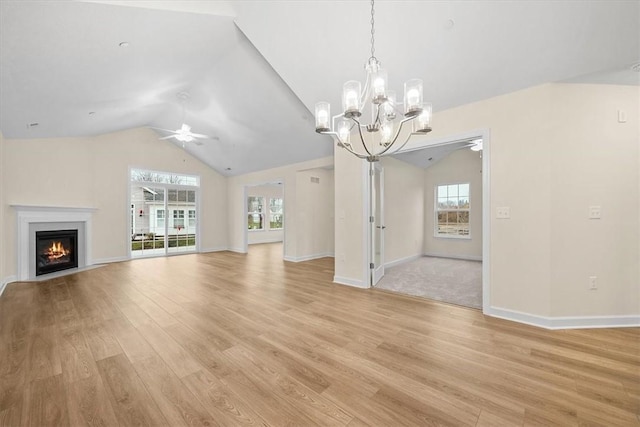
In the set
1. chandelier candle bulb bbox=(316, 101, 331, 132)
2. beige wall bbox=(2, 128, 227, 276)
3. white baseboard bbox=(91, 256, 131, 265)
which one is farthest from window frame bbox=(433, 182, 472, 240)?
white baseboard bbox=(91, 256, 131, 265)

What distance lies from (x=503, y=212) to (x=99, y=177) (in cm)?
841

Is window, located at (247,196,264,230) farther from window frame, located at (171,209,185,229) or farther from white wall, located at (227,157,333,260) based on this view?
window frame, located at (171,209,185,229)

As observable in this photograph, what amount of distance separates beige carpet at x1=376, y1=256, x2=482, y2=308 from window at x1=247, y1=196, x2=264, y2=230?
6280 mm

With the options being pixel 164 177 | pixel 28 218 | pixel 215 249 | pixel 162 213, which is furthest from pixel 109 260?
pixel 215 249

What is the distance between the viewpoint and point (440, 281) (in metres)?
4.47

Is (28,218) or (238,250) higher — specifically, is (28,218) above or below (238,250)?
above

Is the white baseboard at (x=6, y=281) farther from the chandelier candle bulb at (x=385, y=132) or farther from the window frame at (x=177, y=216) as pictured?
the chandelier candle bulb at (x=385, y=132)

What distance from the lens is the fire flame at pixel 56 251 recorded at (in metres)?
5.38

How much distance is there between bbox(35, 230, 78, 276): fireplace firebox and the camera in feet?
16.8

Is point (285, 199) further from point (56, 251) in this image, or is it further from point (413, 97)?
point (413, 97)

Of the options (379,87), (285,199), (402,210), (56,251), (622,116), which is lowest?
(56,251)

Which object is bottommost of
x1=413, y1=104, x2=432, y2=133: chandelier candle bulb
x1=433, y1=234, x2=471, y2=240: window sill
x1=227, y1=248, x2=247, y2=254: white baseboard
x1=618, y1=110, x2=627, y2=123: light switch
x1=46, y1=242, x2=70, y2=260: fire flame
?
x1=227, y1=248, x2=247, y2=254: white baseboard

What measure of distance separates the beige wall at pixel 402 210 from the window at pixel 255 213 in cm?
609

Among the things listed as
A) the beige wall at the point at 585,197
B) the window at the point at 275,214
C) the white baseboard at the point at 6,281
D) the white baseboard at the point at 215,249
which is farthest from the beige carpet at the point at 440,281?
the window at the point at 275,214
